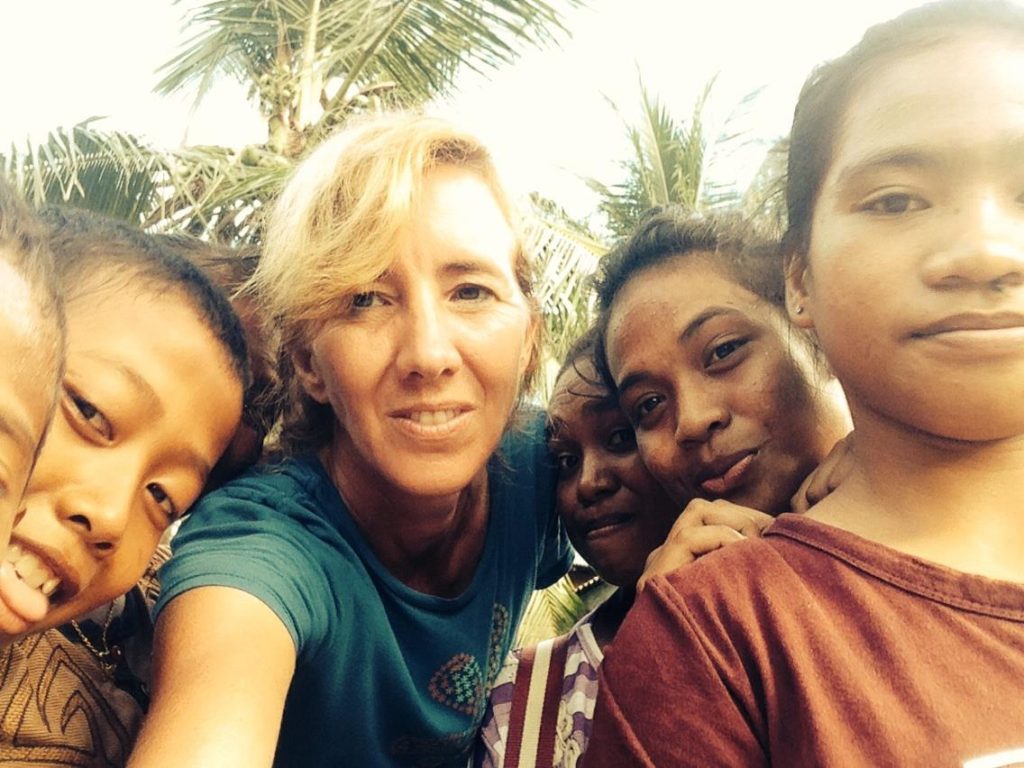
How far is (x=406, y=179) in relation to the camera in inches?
55.6

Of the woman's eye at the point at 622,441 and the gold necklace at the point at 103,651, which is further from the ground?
the woman's eye at the point at 622,441

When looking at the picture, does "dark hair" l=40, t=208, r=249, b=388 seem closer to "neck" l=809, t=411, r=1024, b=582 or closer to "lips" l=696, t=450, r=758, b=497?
"lips" l=696, t=450, r=758, b=497

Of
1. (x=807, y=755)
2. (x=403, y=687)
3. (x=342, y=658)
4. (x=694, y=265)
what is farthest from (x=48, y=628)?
(x=694, y=265)

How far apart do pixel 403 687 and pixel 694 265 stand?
80 cm

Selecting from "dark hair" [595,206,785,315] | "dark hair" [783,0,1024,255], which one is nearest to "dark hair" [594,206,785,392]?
"dark hair" [595,206,785,315]

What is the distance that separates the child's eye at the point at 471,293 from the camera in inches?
55.0

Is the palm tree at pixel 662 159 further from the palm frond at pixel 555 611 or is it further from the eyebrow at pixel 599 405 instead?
the eyebrow at pixel 599 405

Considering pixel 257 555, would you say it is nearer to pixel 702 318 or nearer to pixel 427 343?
pixel 427 343

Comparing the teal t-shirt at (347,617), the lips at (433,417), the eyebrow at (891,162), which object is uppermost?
the eyebrow at (891,162)

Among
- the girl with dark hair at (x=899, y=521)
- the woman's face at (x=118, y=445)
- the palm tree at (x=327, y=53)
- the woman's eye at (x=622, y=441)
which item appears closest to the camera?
the girl with dark hair at (x=899, y=521)

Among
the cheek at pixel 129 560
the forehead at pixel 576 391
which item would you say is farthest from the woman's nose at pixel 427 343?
the cheek at pixel 129 560

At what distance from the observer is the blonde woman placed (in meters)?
1.23

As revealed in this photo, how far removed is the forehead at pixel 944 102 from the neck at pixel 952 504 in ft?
0.99

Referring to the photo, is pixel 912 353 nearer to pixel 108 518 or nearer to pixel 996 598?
pixel 996 598
